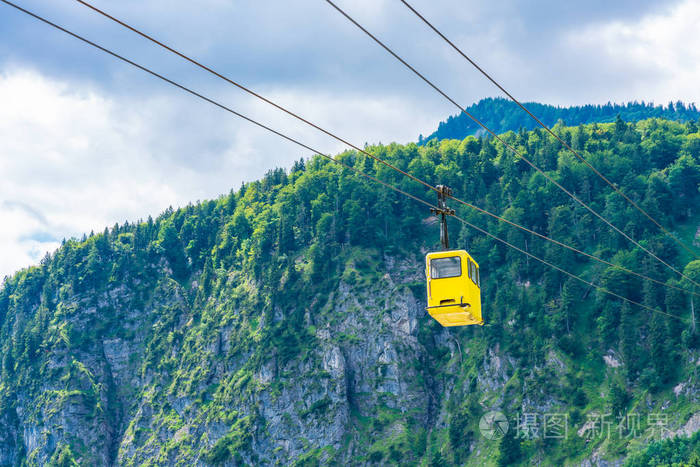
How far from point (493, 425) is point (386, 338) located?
26999 millimetres

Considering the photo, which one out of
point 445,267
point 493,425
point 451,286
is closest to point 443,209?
point 445,267

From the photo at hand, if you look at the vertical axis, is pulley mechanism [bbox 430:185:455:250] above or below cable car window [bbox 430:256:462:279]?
above

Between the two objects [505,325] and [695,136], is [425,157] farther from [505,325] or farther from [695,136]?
[505,325]

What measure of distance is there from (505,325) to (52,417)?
91348mm

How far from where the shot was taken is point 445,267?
37.9m

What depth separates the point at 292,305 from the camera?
154375mm

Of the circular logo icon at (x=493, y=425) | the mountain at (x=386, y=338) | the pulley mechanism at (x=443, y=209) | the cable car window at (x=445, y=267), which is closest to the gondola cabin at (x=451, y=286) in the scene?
the cable car window at (x=445, y=267)

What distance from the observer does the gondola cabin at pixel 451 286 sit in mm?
37344

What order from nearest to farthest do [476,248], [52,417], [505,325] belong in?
[505,325], [476,248], [52,417]

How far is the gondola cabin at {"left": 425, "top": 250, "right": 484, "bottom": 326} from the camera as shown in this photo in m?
37.3

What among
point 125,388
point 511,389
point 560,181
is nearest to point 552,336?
point 511,389

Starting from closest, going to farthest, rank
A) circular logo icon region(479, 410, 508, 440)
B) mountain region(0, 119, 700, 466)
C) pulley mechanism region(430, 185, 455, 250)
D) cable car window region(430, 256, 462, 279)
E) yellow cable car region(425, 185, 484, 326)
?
1. pulley mechanism region(430, 185, 455, 250)
2. yellow cable car region(425, 185, 484, 326)
3. cable car window region(430, 256, 462, 279)
4. mountain region(0, 119, 700, 466)
5. circular logo icon region(479, 410, 508, 440)

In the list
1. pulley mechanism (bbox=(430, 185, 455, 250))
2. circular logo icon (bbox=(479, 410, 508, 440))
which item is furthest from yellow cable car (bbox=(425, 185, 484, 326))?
circular logo icon (bbox=(479, 410, 508, 440))

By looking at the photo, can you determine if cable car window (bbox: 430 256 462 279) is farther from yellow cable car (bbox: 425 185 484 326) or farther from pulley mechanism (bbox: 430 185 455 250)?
pulley mechanism (bbox: 430 185 455 250)
